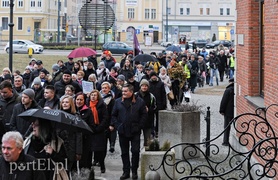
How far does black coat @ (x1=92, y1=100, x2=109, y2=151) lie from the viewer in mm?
12711

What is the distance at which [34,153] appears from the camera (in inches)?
329

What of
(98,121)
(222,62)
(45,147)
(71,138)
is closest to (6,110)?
(98,121)

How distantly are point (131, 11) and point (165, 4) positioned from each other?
587cm

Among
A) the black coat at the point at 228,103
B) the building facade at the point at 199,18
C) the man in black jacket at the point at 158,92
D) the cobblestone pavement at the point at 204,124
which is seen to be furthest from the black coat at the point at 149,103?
the building facade at the point at 199,18

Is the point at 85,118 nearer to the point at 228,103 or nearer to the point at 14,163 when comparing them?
the point at 228,103

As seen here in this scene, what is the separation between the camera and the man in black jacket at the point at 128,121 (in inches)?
485

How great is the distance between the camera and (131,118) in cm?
1230

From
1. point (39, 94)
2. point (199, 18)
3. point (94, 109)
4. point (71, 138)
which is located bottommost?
point (71, 138)

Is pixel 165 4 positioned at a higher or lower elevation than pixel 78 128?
higher

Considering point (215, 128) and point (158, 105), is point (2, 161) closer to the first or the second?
point (158, 105)

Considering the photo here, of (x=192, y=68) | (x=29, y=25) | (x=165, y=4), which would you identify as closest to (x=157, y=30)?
(x=165, y=4)

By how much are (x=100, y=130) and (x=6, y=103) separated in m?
1.85

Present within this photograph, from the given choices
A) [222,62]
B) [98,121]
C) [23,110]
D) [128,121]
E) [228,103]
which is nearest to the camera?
[23,110]

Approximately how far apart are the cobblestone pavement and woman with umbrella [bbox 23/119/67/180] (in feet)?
8.86
